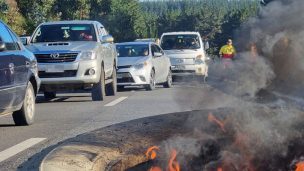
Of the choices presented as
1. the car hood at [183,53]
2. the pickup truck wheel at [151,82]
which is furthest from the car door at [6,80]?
the car hood at [183,53]

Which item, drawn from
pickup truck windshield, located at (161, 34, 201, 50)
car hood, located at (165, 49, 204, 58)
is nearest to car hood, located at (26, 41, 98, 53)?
car hood, located at (165, 49, 204, 58)

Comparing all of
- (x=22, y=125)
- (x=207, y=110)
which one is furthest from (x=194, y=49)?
(x=207, y=110)

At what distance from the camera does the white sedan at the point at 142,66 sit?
69.0 feet

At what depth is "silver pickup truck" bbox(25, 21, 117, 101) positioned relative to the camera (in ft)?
51.2

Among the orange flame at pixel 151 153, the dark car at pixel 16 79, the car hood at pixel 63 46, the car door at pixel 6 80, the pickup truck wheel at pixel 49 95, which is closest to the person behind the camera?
the orange flame at pixel 151 153

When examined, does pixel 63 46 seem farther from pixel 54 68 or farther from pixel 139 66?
pixel 139 66

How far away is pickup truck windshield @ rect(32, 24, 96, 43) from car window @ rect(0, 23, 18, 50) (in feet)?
18.3

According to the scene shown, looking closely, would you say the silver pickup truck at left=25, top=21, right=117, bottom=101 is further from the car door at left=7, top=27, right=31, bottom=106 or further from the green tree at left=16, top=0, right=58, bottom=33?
the green tree at left=16, top=0, right=58, bottom=33

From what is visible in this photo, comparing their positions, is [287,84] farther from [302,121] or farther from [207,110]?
[207,110]

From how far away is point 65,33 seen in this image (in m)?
16.8

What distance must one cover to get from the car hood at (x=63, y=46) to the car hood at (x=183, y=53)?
990 centimetres

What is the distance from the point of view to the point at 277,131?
405 cm

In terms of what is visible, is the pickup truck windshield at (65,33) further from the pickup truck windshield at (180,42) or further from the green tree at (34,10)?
the green tree at (34,10)

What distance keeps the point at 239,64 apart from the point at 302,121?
544 mm
